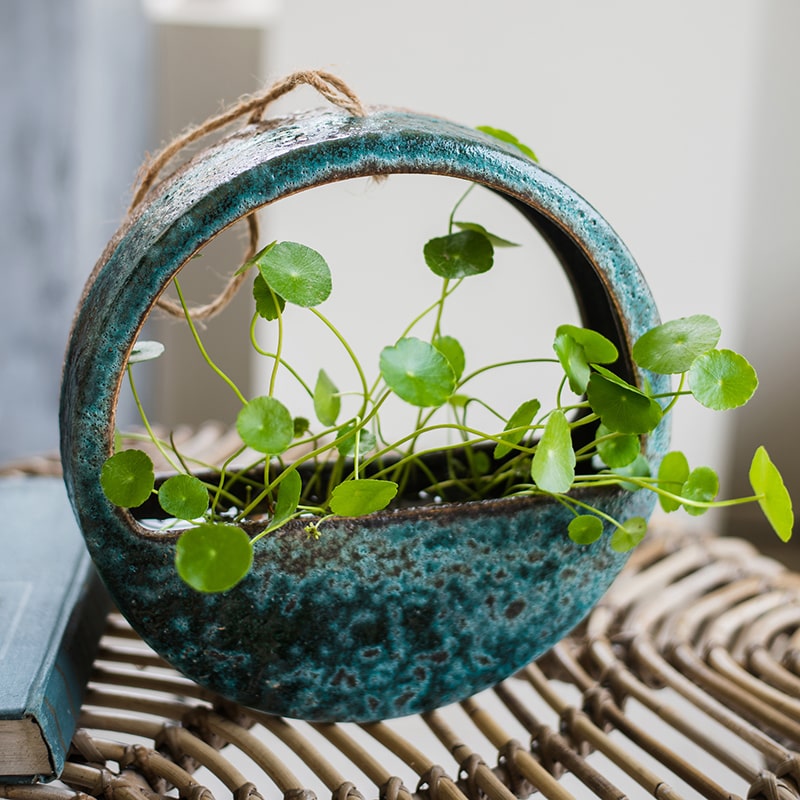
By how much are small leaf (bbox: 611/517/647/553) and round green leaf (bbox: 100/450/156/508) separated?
245 millimetres

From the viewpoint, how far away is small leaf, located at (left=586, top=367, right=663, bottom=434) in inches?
18.5

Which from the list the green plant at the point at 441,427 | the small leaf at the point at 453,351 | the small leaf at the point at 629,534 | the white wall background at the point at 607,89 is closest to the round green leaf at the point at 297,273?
the green plant at the point at 441,427

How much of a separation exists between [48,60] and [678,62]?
1199 millimetres

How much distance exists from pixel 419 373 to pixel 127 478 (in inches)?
5.8

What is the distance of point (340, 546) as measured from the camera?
1.56 feet

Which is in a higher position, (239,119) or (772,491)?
(239,119)

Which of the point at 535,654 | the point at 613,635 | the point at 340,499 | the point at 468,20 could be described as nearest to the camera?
the point at 340,499

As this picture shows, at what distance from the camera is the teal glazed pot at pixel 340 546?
1.47 ft

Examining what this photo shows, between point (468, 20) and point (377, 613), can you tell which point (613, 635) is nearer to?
point (377, 613)

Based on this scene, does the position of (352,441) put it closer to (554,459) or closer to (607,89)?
(554,459)

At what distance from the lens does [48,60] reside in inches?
60.7

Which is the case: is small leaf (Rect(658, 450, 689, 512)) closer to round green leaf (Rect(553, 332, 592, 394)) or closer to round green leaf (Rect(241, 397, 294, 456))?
round green leaf (Rect(553, 332, 592, 394))

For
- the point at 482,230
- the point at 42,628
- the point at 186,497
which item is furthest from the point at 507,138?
the point at 42,628

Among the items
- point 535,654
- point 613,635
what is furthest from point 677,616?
point 535,654
